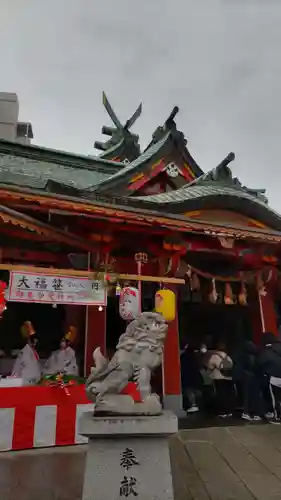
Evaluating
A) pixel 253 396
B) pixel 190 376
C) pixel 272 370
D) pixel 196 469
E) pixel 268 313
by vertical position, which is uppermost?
pixel 268 313

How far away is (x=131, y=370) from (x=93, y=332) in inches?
206

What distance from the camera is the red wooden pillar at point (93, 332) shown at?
8.93 metres

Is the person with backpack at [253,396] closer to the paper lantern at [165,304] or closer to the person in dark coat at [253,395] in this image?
the person in dark coat at [253,395]

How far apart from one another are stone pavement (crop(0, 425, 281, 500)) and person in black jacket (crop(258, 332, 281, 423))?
5.09ft

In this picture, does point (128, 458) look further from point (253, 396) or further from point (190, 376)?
point (190, 376)

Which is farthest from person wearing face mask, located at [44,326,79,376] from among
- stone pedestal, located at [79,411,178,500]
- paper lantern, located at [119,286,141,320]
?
stone pedestal, located at [79,411,178,500]

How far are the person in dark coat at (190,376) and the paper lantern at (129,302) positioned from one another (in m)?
3.32

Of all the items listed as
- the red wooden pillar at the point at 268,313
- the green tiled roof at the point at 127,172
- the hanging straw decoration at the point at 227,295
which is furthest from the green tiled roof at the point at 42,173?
the red wooden pillar at the point at 268,313

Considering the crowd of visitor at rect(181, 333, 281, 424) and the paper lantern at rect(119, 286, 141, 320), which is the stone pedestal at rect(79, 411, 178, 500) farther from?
the crowd of visitor at rect(181, 333, 281, 424)

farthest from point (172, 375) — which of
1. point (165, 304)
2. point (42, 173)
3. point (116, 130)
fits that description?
point (116, 130)

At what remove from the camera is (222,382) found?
28.7ft

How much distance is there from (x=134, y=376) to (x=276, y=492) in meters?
2.15

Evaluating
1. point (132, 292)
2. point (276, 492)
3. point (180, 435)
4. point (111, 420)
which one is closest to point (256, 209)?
point (132, 292)

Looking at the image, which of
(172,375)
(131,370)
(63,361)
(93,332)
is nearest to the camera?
(131,370)
